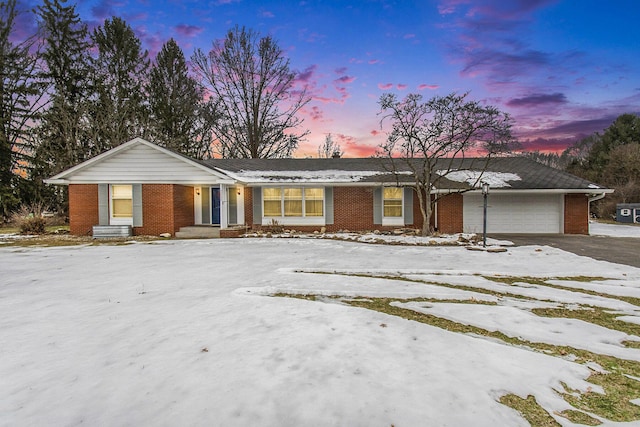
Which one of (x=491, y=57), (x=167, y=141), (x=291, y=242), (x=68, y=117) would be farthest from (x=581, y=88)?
(x=68, y=117)

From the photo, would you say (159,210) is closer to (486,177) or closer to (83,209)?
(83,209)

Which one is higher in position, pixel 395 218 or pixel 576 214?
pixel 576 214

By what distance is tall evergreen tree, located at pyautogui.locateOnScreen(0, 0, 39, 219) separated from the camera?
22797 mm

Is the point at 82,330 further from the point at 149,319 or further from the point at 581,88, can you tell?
the point at 581,88

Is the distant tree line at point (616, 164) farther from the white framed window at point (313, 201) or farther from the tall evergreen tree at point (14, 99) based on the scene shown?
the tall evergreen tree at point (14, 99)

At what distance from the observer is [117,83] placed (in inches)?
1075

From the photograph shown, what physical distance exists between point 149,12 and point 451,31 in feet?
54.6

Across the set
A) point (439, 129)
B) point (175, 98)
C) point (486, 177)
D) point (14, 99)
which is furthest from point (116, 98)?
point (486, 177)

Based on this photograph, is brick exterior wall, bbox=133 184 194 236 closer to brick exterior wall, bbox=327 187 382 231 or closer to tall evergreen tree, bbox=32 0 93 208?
brick exterior wall, bbox=327 187 382 231

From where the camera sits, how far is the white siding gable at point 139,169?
15.1 meters

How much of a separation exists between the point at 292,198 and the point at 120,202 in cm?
842

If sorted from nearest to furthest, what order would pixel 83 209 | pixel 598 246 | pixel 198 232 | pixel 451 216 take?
1. pixel 598 246
2. pixel 198 232
3. pixel 83 209
4. pixel 451 216

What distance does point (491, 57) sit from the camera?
16.7 metres

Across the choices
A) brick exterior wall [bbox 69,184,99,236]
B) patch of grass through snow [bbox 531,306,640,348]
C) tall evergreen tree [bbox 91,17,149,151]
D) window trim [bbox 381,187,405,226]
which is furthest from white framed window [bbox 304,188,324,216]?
tall evergreen tree [bbox 91,17,149,151]
